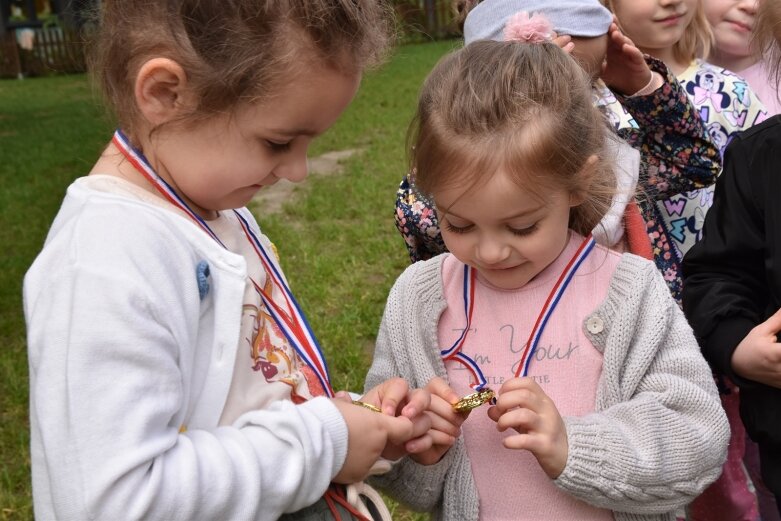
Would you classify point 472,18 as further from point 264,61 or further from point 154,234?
point 154,234

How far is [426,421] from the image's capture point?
1.72 m

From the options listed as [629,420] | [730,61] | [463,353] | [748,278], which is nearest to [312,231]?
[730,61]

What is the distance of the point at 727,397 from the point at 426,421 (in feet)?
4.87

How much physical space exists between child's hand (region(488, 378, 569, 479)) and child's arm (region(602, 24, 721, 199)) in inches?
43.0

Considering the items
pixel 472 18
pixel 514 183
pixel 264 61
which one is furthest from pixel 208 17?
pixel 472 18

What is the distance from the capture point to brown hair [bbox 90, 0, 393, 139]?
4.86 ft

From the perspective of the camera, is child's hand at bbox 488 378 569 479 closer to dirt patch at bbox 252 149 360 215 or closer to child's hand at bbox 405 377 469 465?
child's hand at bbox 405 377 469 465

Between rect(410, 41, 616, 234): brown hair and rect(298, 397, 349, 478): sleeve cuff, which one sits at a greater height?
rect(410, 41, 616, 234): brown hair

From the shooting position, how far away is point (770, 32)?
7.14ft

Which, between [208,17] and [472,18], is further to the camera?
[472,18]

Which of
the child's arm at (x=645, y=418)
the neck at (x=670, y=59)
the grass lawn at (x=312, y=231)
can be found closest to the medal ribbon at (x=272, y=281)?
the grass lawn at (x=312, y=231)

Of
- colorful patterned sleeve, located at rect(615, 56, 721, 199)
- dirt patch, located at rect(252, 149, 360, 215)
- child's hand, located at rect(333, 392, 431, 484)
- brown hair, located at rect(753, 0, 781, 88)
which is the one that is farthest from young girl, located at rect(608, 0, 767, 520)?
dirt patch, located at rect(252, 149, 360, 215)

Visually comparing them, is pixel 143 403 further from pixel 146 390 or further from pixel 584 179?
pixel 584 179

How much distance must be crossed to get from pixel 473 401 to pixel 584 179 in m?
0.50
